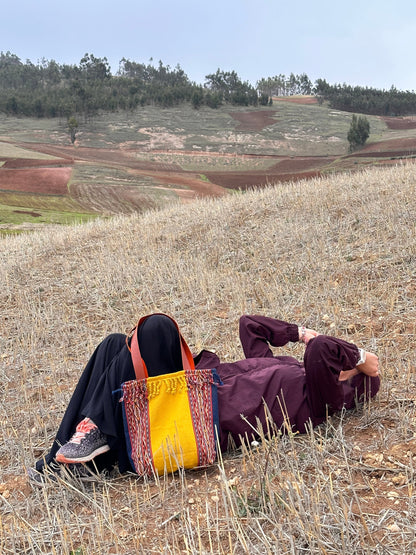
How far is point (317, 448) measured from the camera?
9.16 feet

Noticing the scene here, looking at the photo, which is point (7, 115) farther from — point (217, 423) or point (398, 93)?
point (217, 423)

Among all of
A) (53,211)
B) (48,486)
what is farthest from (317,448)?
(53,211)

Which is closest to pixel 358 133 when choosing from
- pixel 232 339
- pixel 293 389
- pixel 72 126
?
pixel 72 126

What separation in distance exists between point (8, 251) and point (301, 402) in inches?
401

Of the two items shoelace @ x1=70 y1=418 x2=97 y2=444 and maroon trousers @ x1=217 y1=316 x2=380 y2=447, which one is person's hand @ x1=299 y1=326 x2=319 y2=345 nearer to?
maroon trousers @ x1=217 y1=316 x2=380 y2=447

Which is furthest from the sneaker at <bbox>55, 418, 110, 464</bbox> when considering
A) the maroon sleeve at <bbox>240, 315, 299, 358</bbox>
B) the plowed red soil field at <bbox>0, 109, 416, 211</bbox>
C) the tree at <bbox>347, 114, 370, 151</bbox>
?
the tree at <bbox>347, 114, 370, 151</bbox>

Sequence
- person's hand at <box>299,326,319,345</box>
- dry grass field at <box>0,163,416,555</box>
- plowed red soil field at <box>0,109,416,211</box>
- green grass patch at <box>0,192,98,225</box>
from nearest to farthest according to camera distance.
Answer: dry grass field at <box>0,163,416,555</box> < person's hand at <box>299,326,319,345</box> < green grass patch at <box>0,192,98,225</box> < plowed red soil field at <box>0,109,416,211</box>

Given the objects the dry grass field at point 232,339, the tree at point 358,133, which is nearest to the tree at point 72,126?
the tree at point 358,133

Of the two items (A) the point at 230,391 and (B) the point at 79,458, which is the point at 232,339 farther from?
(B) the point at 79,458

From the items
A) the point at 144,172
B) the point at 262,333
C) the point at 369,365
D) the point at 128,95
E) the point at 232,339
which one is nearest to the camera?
the point at 369,365

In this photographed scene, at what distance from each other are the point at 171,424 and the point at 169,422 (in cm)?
2

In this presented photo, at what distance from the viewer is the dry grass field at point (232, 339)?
2.23m

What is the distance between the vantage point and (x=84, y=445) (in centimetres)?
290

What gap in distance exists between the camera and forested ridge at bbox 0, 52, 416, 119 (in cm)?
6178
